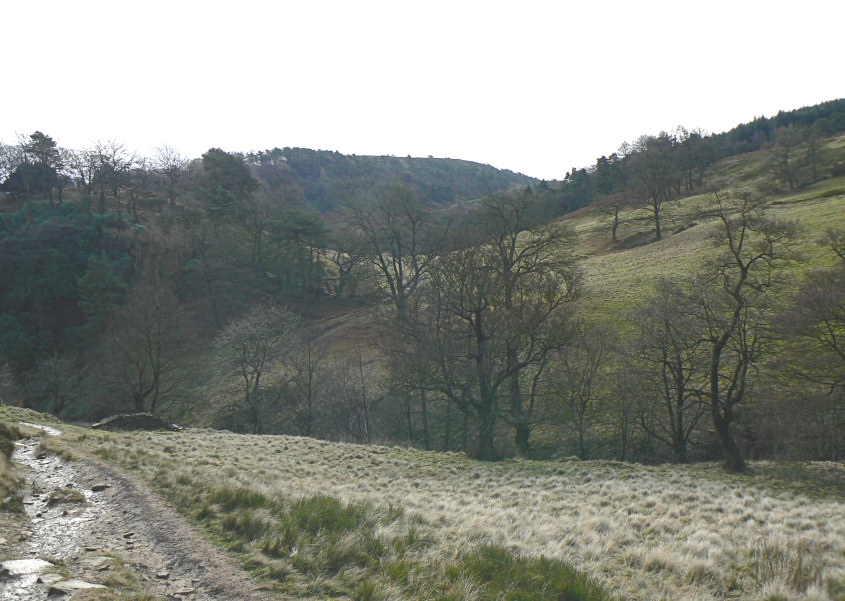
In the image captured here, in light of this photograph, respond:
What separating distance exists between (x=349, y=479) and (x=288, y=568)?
456 inches

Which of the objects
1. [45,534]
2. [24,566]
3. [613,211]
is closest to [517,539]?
[24,566]

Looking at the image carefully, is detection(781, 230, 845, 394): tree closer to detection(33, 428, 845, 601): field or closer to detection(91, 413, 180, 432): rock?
detection(33, 428, 845, 601): field

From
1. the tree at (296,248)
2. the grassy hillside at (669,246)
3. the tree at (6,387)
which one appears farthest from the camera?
the tree at (296,248)

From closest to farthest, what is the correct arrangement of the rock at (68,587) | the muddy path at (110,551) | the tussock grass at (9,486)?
the rock at (68,587), the muddy path at (110,551), the tussock grass at (9,486)

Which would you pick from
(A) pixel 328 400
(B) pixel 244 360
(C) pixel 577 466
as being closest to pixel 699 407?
(C) pixel 577 466

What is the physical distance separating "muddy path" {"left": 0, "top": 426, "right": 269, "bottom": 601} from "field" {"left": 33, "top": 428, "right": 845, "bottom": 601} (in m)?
0.34

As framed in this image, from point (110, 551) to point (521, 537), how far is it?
19.3ft

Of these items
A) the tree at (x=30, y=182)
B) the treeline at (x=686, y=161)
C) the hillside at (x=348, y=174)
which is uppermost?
the hillside at (x=348, y=174)

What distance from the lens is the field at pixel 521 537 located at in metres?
5.40

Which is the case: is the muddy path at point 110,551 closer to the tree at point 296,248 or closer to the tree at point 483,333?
the tree at point 483,333

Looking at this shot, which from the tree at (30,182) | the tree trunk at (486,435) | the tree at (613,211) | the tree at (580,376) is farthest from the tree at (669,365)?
the tree at (30,182)

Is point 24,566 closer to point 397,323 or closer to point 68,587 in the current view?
point 68,587

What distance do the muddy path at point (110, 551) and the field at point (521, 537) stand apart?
0.34 m

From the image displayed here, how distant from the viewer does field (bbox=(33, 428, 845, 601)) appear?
17.7ft
